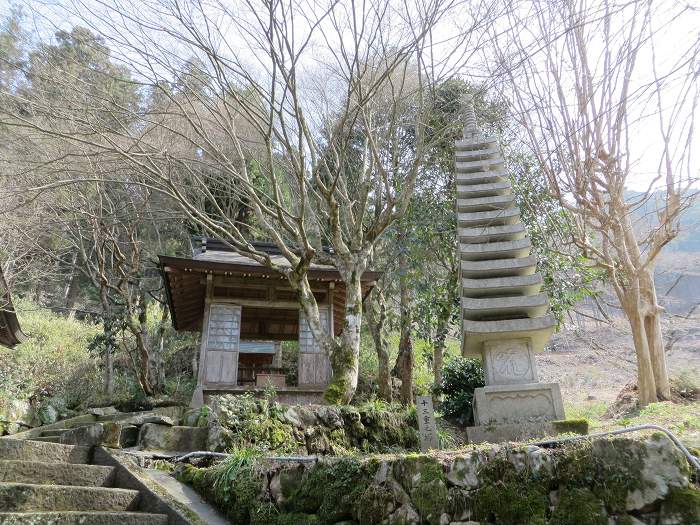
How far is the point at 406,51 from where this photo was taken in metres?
6.78

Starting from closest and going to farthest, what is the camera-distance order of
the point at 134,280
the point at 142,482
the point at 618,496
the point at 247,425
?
the point at 618,496
the point at 142,482
the point at 247,425
the point at 134,280

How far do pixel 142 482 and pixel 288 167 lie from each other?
7917 mm

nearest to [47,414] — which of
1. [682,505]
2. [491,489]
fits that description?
[491,489]

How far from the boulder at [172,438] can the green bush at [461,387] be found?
14.8 ft

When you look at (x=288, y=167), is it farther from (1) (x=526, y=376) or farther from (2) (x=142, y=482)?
(2) (x=142, y=482)

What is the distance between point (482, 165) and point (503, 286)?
2.54m

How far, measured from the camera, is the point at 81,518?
3.41 meters

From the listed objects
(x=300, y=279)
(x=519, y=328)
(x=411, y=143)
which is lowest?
(x=519, y=328)

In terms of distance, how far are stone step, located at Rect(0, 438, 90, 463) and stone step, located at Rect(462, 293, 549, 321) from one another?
437 centimetres

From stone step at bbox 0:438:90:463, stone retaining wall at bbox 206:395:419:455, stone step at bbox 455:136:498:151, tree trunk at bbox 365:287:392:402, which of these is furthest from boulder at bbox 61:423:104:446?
tree trunk at bbox 365:287:392:402

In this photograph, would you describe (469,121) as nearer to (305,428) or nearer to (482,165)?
(482,165)

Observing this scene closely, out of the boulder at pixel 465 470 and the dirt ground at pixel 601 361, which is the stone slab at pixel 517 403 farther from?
the dirt ground at pixel 601 361

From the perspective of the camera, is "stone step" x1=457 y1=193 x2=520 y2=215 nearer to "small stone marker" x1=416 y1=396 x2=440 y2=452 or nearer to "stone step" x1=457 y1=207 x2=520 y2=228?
"stone step" x1=457 y1=207 x2=520 y2=228

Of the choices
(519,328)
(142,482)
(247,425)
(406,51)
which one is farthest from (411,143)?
(142,482)
